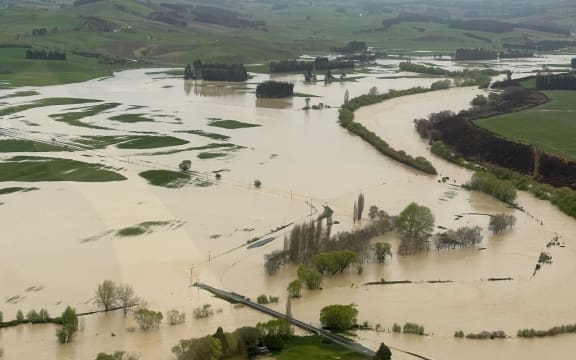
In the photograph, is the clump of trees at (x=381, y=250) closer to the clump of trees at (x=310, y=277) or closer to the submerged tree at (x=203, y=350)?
the clump of trees at (x=310, y=277)

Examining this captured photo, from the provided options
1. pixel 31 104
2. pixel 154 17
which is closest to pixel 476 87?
pixel 31 104

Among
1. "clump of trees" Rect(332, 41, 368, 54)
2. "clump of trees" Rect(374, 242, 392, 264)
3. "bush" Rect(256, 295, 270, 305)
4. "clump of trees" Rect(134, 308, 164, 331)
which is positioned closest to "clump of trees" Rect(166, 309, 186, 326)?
"clump of trees" Rect(134, 308, 164, 331)

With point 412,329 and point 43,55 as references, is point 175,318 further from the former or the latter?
point 43,55

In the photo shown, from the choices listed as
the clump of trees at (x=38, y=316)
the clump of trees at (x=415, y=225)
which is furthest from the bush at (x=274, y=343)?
the clump of trees at (x=415, y=225)

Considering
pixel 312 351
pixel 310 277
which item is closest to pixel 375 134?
pixel 310 277

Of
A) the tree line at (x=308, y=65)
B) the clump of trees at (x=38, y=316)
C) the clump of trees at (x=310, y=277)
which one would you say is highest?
the tree line at (x=308, y=65)

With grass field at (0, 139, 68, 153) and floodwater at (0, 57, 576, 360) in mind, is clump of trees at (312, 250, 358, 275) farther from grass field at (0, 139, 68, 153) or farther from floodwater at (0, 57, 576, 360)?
grass field at (0, 139, 68, 153)
